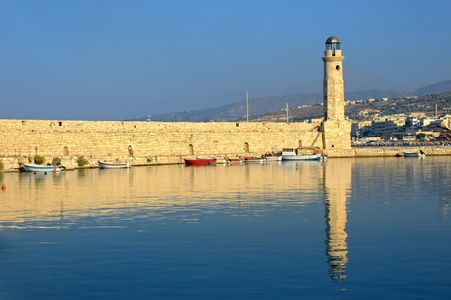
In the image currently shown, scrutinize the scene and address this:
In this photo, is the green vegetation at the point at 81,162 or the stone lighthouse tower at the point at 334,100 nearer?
the green vegetation at the point at 81,162

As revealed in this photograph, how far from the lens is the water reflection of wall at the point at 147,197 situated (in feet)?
38.2

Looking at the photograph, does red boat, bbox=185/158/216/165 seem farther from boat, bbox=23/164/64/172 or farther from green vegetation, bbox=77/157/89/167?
boat, bbox=23/164/64/172

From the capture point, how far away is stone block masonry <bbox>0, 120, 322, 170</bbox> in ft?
92.7

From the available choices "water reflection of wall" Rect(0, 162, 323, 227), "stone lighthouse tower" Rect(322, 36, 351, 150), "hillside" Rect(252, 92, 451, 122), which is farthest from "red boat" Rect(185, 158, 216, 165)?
"hillside" Rect(252, 92, 451, 122)

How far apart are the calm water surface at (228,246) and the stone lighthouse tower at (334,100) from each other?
21.7m

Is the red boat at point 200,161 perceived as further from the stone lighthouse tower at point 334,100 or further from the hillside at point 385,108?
the hillside at point 385,108

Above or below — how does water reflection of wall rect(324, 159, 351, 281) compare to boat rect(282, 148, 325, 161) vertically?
below

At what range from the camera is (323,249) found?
786 centimetres

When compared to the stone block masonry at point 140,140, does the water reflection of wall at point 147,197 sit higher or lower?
lower

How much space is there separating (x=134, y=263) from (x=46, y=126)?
2325cm

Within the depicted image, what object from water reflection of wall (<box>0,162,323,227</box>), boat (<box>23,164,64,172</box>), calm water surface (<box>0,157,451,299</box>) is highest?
boat (<box>23,164,64,172</box>)

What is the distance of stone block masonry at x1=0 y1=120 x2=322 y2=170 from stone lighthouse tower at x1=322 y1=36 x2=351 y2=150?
88cm

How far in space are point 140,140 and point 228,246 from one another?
79.6 ft

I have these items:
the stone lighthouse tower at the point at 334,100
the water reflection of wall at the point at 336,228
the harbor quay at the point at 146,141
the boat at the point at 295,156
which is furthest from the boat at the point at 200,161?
the water reflection of wall at the point at 336,228
